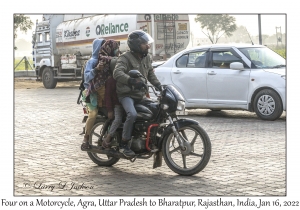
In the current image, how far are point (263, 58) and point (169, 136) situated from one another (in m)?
6.26

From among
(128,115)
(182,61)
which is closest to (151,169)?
(128,115)

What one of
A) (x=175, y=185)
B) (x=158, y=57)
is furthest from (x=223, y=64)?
(x=158, y=57)

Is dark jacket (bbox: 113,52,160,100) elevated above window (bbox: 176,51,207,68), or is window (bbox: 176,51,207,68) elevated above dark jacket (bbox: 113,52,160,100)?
window (bbox: 176,51,207,68)

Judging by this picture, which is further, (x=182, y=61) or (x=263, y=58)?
(x=182, y=61)

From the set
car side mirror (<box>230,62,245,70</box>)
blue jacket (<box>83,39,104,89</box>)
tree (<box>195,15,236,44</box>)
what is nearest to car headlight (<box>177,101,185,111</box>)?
blue jacket (<box>83,39,104,89</box>)

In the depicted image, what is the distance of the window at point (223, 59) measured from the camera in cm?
1348

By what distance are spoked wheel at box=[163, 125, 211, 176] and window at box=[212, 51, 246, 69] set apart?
598 cm

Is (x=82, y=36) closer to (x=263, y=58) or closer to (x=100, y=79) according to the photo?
(x=263, y=58)

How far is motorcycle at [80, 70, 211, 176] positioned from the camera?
7.58 meters

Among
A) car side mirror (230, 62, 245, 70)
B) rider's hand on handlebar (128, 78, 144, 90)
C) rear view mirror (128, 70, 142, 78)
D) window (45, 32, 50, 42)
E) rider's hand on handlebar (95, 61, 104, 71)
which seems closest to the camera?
rear view mirror (128, 70, 142, 78)

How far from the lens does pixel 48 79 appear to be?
94.8 feet

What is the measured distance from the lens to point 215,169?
8.02m

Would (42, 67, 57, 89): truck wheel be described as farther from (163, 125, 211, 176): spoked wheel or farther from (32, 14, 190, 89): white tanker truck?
(163, 125, 211, 176): spoked wheel

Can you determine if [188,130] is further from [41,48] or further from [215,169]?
[41,48]
